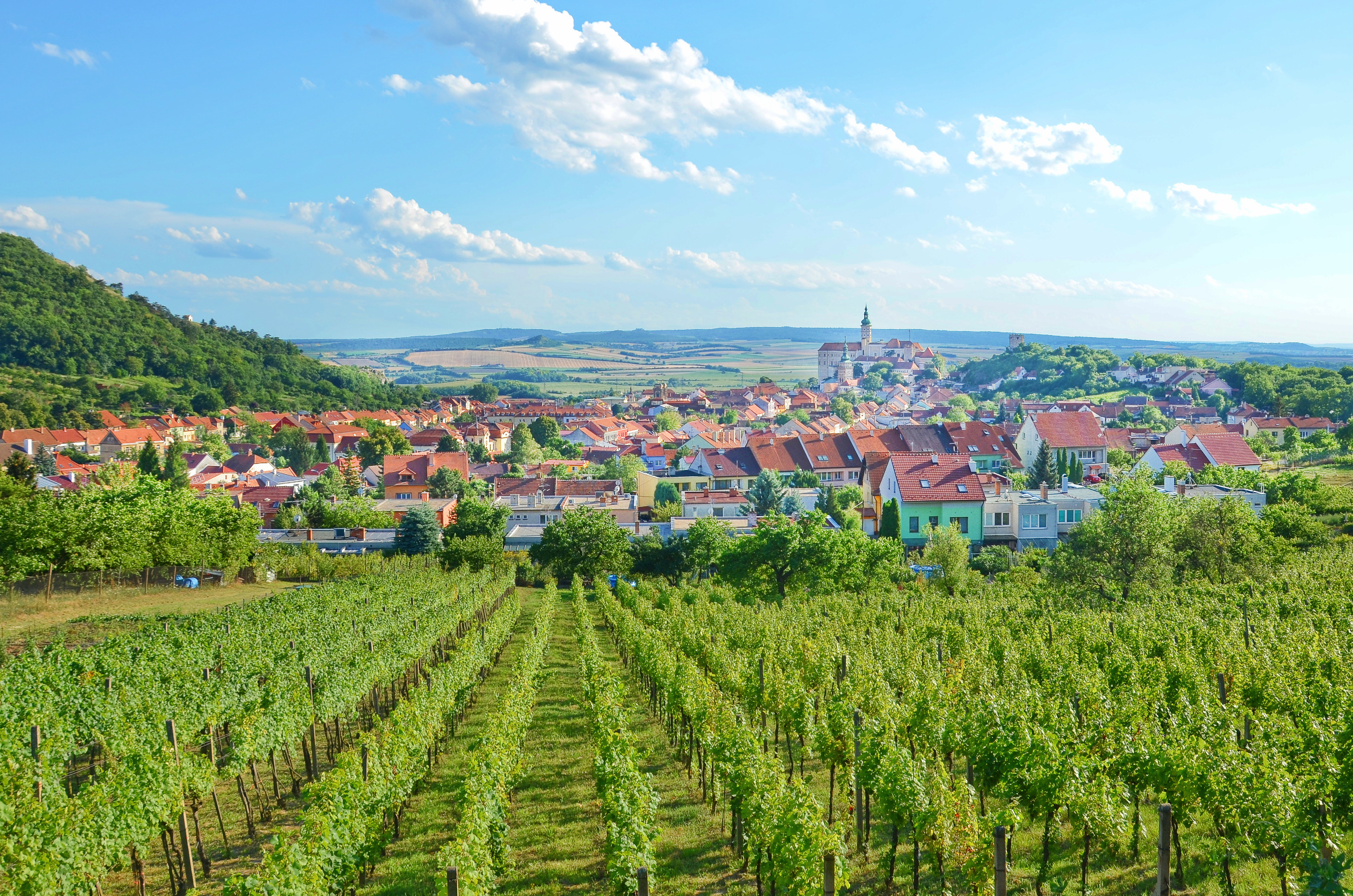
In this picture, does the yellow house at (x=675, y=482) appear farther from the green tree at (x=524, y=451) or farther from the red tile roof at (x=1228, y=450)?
the red tile roof at (x=1228, y=450)

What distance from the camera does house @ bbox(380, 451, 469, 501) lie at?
85750 mm

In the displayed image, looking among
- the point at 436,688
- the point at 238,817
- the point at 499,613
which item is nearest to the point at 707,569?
the point at 499,613

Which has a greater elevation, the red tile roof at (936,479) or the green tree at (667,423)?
the red tile roof at (936,479)

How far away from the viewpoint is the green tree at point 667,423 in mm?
164875

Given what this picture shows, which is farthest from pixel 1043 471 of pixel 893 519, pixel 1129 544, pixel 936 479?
pixel 1129 544

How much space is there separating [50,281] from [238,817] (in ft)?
Result: 618

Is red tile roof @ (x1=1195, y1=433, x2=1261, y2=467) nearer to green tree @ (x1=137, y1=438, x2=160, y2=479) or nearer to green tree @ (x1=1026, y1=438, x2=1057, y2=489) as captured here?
→ green tree @ (x1=1026, y1=438, x2=1057, y2=489)

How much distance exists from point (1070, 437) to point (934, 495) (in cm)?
5191

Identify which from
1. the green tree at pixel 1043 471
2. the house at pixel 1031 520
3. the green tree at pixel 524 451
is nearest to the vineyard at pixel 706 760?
the house at pixel 1031 520

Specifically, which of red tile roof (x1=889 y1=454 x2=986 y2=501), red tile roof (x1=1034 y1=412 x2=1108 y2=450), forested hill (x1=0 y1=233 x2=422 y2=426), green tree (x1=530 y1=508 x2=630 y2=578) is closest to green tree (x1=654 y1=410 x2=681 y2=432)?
forested hill (x1=0 y1=233 x2=422 y2=426)

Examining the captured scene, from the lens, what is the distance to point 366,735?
13.3 m

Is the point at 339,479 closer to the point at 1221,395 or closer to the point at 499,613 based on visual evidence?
the point at 499,613

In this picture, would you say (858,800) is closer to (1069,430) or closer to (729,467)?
(729,467)

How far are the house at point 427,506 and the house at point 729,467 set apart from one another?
91.0ft
